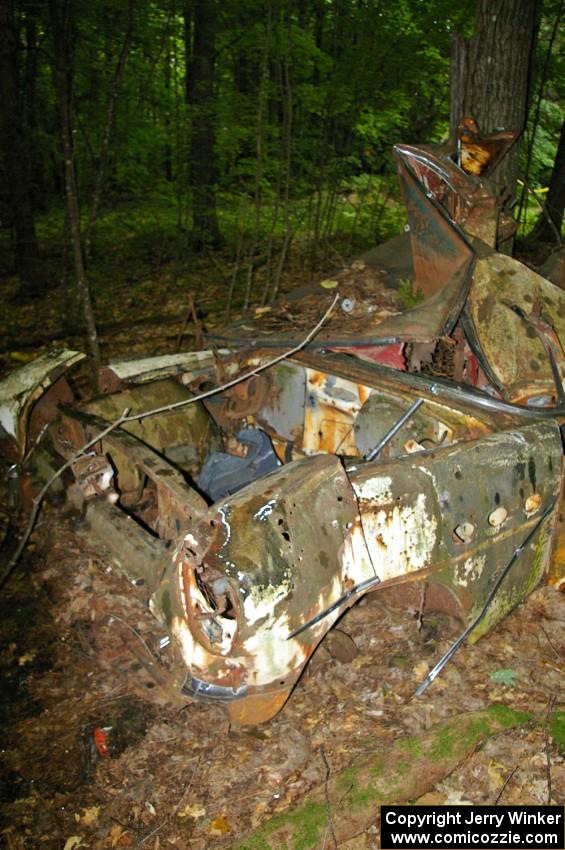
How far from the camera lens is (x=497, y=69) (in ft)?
17.8

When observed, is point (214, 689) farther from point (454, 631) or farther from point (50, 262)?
point (50, 262)

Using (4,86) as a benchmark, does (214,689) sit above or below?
below

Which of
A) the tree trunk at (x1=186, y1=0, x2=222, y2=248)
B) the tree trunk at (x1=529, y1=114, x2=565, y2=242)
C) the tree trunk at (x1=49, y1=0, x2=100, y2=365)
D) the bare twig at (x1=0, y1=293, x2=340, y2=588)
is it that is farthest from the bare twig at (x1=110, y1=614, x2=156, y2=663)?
the tree trunk at (x1=529, y1=114, x2=565, y2=242)

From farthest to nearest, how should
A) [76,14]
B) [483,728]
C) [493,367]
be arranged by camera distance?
[76,14], [493,367], [483,728]

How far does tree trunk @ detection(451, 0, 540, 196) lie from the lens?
17.4ft

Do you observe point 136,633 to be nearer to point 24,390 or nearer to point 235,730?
point 235,730

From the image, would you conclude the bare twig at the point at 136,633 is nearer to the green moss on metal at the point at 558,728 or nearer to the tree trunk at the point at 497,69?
the green moss on metal at the point at 558,728

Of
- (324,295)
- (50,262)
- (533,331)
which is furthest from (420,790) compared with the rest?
(50,262)

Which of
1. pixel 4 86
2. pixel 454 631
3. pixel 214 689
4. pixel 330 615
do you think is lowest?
pixel 454 631

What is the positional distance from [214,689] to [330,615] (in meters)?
0.52

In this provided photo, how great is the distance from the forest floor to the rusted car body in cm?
35

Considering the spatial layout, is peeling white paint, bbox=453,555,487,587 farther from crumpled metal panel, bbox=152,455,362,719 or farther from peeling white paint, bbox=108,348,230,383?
peeling white paint, bbox=108,348,230,383

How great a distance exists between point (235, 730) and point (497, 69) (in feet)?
17.7

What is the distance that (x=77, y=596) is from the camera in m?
3.78
